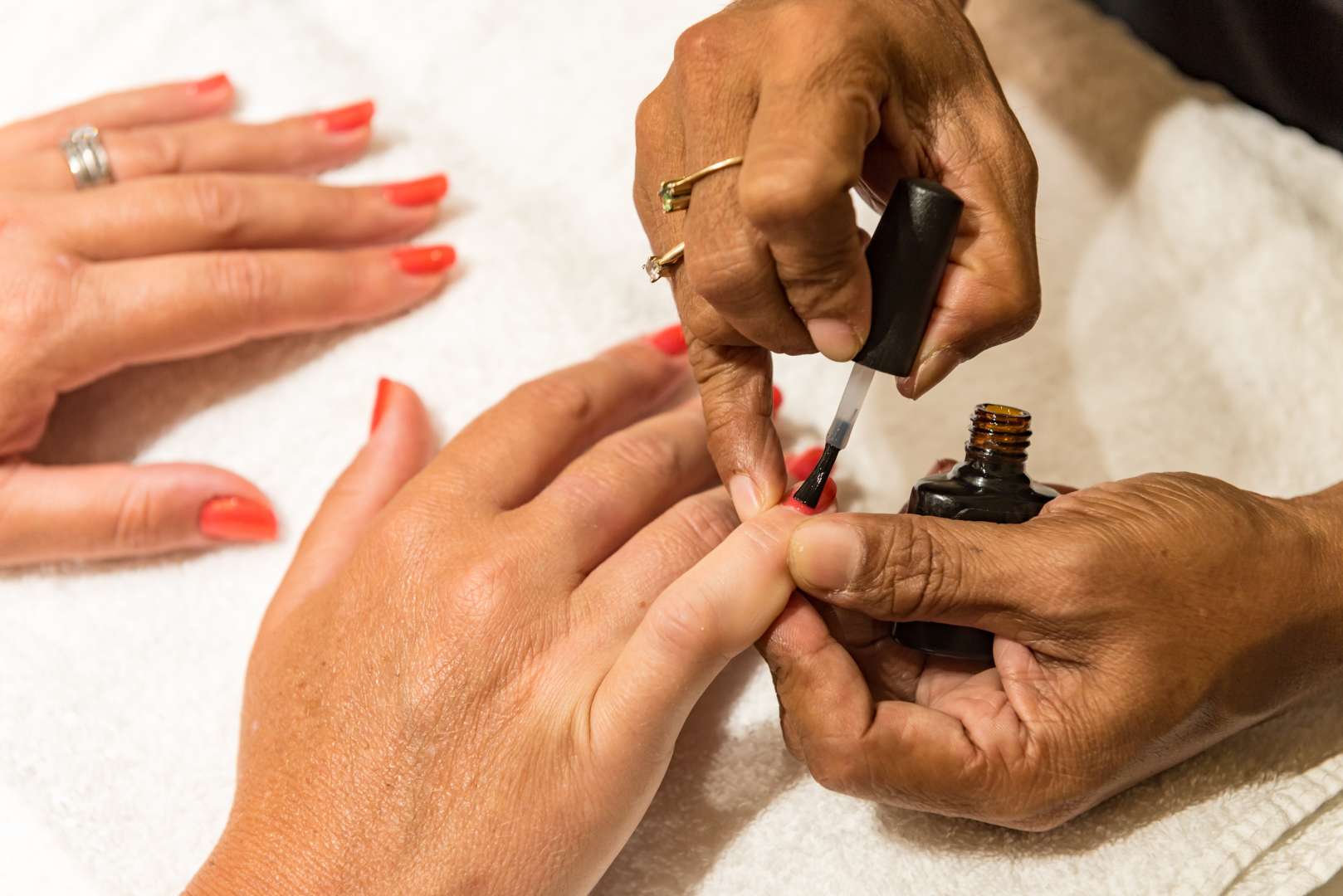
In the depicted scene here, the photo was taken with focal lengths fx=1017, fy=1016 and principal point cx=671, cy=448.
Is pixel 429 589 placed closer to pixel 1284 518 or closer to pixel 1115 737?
pixel 1115 737

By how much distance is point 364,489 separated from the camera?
970 mm

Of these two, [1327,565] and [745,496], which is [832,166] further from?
[1327,565]

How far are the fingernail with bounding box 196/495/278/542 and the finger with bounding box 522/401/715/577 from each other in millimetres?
302

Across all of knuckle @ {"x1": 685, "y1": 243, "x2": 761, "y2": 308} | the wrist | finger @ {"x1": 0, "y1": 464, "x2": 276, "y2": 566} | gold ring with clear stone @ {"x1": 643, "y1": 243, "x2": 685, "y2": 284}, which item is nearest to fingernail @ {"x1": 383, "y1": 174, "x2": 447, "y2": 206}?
finger @ {"x1": 0, "y1": 464, "x2": 276, "y2": 566}

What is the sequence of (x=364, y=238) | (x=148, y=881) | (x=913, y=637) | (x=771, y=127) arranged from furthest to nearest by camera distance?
(x=364, y=238)
(x=148, y=881)
(x=913, y=637)
(x=771, y=127)

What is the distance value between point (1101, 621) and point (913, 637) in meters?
0.13

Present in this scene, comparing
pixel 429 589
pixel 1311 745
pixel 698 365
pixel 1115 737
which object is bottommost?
pixel 1311 745

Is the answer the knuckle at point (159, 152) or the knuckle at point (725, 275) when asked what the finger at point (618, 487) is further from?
the knuckle at point (159, 152)

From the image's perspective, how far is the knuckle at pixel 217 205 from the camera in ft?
3.68

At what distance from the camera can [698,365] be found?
2.59 ft

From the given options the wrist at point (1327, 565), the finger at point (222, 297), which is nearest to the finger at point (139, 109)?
the finger at point (222, 297)

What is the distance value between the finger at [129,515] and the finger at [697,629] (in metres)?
0.46

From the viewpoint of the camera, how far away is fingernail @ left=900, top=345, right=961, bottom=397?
699mm

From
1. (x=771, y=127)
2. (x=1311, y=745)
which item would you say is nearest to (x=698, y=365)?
(x=771, y=127)
